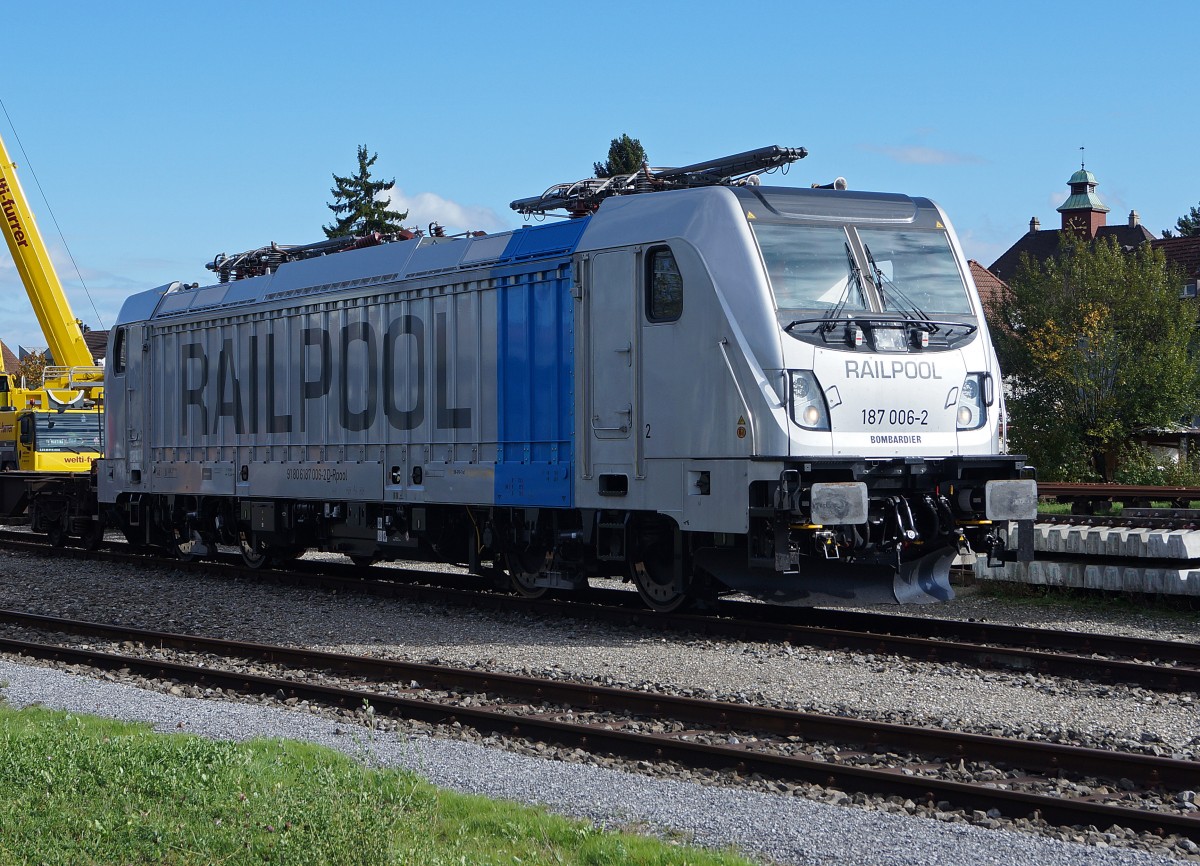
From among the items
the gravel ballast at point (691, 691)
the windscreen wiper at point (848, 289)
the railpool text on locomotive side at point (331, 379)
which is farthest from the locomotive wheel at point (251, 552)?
the windscreen wiper at point (848, 289)

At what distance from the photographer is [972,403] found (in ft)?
38.9

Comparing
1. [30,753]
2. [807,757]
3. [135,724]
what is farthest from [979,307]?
[30,753]

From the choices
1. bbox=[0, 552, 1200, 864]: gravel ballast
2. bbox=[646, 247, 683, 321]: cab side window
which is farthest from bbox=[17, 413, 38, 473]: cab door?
bbox=[646, 247, 683, 321]: cab side window

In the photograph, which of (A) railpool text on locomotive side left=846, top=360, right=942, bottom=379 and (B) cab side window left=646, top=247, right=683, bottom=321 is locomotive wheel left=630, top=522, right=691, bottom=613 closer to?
(B) cab side window left=646, top=247, right=683, bottom=321

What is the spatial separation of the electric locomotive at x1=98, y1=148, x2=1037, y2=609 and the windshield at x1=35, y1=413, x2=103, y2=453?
1546 cm

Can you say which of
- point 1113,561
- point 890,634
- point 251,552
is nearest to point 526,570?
point 890,634

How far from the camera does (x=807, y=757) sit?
7621 millimetres

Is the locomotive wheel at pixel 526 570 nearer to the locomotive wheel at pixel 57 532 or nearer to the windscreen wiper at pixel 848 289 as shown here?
the windscreen wiper at pixel 848 289

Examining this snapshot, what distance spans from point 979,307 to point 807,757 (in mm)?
5914

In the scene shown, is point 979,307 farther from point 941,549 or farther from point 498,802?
point 498,802

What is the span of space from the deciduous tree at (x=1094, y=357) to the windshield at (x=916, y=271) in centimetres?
2275

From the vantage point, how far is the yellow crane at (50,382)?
29.3 m

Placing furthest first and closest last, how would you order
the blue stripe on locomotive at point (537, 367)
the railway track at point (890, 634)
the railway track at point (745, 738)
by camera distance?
1. the blue stripe on locomotive at point (537, 367)
2. the railway track at point (890, 634)
3. the railway track at point (745, 738)

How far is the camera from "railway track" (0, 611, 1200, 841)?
6.62 meters
